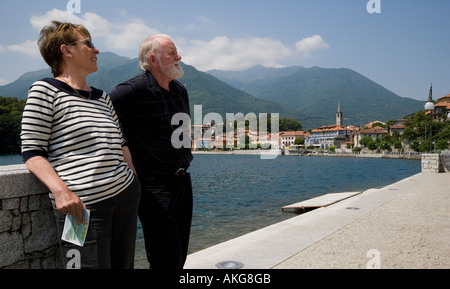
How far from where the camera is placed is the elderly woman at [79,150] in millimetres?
1521

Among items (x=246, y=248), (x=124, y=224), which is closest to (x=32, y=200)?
(x=124, y=224)

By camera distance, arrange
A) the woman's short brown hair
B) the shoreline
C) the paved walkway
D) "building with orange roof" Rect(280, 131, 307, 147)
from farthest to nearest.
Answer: "building with orange roof" Rect(280, 131, 307, 147)
the shoreline
the paved walkway
the woman's short brown hair

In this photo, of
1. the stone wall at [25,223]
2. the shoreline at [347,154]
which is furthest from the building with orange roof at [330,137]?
the stone wall at [25,223]

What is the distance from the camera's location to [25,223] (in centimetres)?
204

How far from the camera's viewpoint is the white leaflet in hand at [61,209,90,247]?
5.18 ft

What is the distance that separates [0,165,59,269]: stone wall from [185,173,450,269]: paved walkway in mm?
1662

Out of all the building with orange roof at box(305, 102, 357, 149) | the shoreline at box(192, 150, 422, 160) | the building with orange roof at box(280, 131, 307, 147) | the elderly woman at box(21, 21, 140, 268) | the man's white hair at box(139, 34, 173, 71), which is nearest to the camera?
the elderly woman at box(21, 21, 140, 268)

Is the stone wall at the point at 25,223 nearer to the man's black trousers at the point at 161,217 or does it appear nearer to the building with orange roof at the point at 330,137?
the man's black trousers at the point at 161,217

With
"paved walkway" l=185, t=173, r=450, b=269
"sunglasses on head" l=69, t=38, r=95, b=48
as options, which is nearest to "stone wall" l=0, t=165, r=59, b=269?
"sunglasses on head" l=69, t=38, r=95, b=48

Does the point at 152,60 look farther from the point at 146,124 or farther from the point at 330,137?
the point at 330,137

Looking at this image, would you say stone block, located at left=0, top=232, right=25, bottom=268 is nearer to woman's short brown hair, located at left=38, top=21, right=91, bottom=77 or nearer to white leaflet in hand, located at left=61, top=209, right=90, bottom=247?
white leaflet in hand, located at left=61, top=209, right=90, bottom=247

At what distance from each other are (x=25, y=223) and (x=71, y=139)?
844 millimetres

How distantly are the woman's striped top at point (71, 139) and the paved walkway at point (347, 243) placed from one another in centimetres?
216
